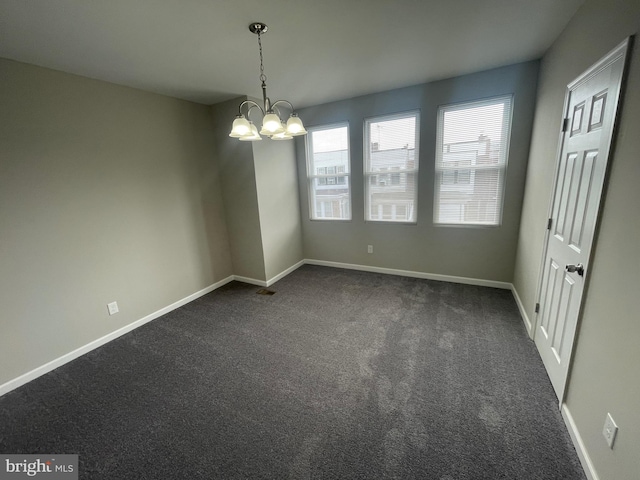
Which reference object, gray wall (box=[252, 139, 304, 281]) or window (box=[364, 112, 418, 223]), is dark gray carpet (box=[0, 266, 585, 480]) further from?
window (box=[364, 112, 418, 223])

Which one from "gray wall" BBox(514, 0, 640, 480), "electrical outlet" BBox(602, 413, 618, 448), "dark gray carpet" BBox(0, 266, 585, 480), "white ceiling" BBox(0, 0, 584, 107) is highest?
"white ceiling" BBox(0, 0, 584, 107)

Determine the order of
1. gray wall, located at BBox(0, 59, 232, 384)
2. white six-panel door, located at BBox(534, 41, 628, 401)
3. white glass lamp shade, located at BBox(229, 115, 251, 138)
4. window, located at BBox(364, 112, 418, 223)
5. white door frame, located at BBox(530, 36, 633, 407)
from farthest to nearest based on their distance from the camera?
window, located at BBox(364, 112, 418, 223), gray wall, located at BBox(0, 59, 232, 384), white glass lamp shade, located at BBox(229, 115, 251, 138), white six-panel door, located at BBox(534, 41, 628, 401), white door frame, located at BBox(530, 36, 633, 407)

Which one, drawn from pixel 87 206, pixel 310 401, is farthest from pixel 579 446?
pixel 87 206

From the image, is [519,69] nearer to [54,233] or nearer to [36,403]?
[54,233]

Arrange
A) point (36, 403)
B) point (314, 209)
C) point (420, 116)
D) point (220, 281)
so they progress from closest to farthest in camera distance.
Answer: point (36, 403), point (420, 116), point (220, 281), point (314, 209)

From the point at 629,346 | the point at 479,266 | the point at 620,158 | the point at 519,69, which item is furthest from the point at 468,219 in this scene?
the point at 629,346

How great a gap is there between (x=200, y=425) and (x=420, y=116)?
148 inches

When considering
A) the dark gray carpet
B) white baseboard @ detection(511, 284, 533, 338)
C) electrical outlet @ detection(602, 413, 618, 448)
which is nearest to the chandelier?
the dark gray carpet

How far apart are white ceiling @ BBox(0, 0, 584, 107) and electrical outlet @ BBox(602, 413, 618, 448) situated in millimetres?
2377

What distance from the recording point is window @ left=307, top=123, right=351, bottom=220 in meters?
3.80

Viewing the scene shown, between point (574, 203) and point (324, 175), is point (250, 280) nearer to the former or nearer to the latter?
point (324, 175)

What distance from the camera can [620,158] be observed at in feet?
3.96

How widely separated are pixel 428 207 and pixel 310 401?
107 inches

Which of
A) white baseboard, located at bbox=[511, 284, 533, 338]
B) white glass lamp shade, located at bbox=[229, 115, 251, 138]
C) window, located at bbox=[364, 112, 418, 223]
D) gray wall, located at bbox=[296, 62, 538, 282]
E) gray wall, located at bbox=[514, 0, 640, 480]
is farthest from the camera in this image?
window, located at bbox=[364, 112, 418, 223]
